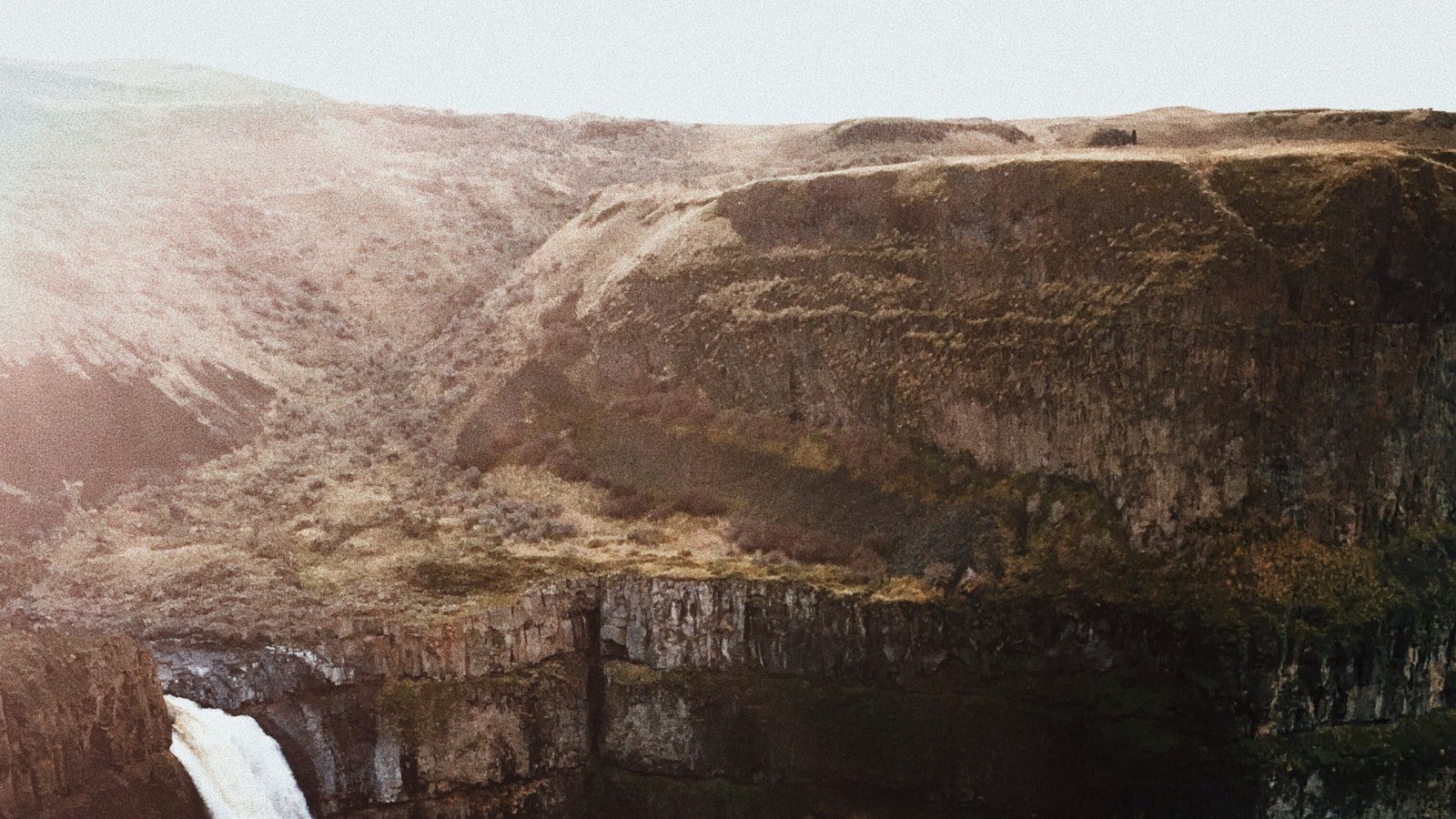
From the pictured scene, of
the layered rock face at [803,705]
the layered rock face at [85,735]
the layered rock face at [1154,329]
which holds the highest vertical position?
the layered rock face at [1154,329]

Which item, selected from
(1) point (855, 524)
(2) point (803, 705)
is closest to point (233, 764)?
(2) point (803, 705)

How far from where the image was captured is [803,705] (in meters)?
53.5

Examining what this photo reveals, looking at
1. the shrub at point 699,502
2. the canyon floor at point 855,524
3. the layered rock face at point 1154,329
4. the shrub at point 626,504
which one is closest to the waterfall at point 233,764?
the canyon floor at point 855,524

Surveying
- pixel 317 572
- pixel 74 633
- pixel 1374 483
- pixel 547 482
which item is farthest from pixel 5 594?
pixel 1374 483

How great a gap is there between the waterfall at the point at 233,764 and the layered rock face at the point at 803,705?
2.88 ft

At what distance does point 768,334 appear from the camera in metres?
65.4

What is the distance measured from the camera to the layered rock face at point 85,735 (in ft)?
133

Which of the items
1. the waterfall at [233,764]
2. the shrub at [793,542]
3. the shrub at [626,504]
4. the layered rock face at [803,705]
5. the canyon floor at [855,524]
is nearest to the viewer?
the waterfall at [233,764]

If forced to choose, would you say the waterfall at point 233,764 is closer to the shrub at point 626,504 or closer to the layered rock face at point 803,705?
the layered rock face at point 803,705

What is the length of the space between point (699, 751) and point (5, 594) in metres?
25.4

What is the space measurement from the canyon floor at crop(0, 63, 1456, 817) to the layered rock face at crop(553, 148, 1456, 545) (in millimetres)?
156

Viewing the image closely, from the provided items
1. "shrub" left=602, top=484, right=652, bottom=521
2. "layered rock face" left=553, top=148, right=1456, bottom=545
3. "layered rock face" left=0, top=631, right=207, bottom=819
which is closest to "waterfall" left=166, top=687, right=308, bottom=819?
"layered rock face" left=0, top=631, right=207, bottom=819

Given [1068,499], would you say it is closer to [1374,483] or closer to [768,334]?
[1374,483]

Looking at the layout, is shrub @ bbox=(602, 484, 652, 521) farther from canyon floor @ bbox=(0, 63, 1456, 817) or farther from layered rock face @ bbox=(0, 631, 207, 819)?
layered rock face @ bbox=(0, 631, 207, 819)
